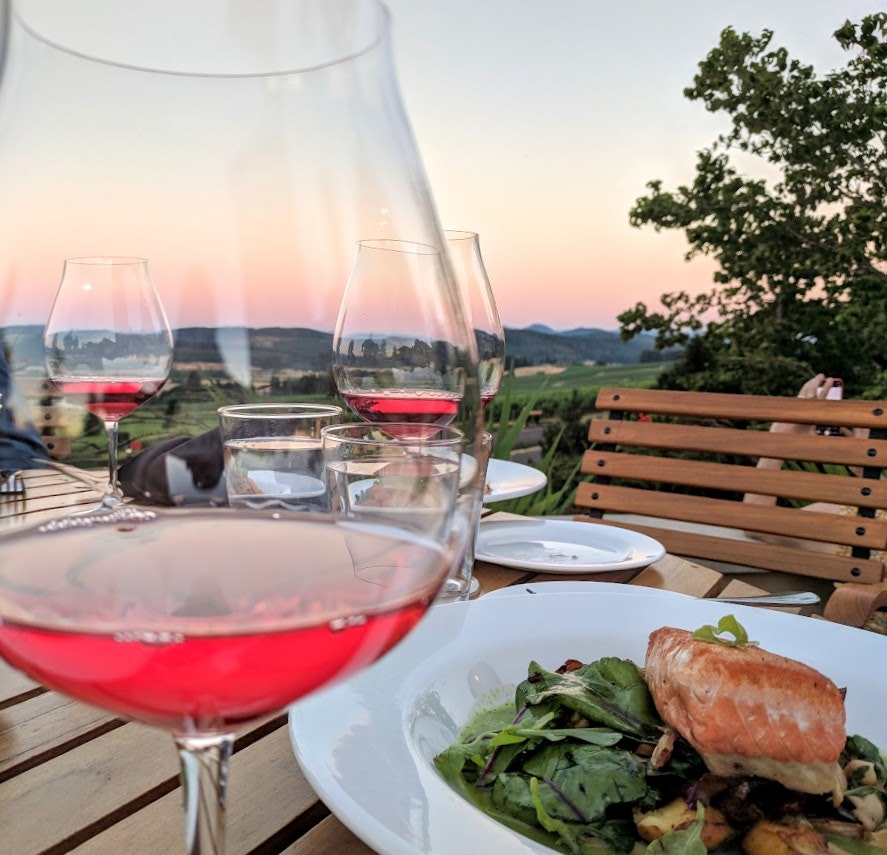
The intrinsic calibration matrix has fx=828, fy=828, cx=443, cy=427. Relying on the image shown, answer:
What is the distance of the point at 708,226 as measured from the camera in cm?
940

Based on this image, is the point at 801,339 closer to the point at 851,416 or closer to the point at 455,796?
the point at 851,416

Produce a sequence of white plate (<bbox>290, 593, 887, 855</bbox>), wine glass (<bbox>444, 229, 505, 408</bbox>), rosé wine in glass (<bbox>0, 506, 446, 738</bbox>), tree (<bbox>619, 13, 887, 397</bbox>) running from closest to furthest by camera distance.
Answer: rosé wine in glass (<bbox>0, 506, 446, 738</bbox>) < white plate (<bbox>290, 593, 887, 855</bbox>) < wine glass (<bbox>444, 229, 505, 408</bbox>) < tree (<bbox>619, 13, 887, 397</bbox>)

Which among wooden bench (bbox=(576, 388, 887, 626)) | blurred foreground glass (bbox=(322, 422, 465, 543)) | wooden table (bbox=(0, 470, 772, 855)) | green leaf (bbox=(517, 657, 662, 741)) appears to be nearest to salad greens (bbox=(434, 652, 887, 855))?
green leaf (bbox=(517, 657, 662, 741))

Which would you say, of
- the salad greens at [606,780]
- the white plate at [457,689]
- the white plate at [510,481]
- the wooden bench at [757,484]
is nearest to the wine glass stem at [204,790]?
the white plate at [457,689]

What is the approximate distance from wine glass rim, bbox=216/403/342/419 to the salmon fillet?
0.45m

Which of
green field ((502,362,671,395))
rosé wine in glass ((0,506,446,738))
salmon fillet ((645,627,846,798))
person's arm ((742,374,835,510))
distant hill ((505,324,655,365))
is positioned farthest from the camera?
distant hill ((505,324,655,365))

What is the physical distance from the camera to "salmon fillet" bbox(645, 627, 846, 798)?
2.41 ft

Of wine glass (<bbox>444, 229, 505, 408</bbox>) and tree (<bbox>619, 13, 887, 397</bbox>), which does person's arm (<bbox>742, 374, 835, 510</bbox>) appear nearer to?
tree (<bbox>619, 13, 887, 397</bbox>)

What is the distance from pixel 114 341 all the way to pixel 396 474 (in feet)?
0.68

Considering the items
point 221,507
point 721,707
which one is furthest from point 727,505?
point 221,507

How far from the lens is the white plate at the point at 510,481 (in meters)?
1.78

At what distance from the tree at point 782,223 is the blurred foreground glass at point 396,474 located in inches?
330

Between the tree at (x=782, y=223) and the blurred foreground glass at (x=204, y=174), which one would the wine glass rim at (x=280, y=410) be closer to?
the blurred foreground glass at (x=204, y=174)

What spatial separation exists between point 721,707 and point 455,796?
0.84ft
